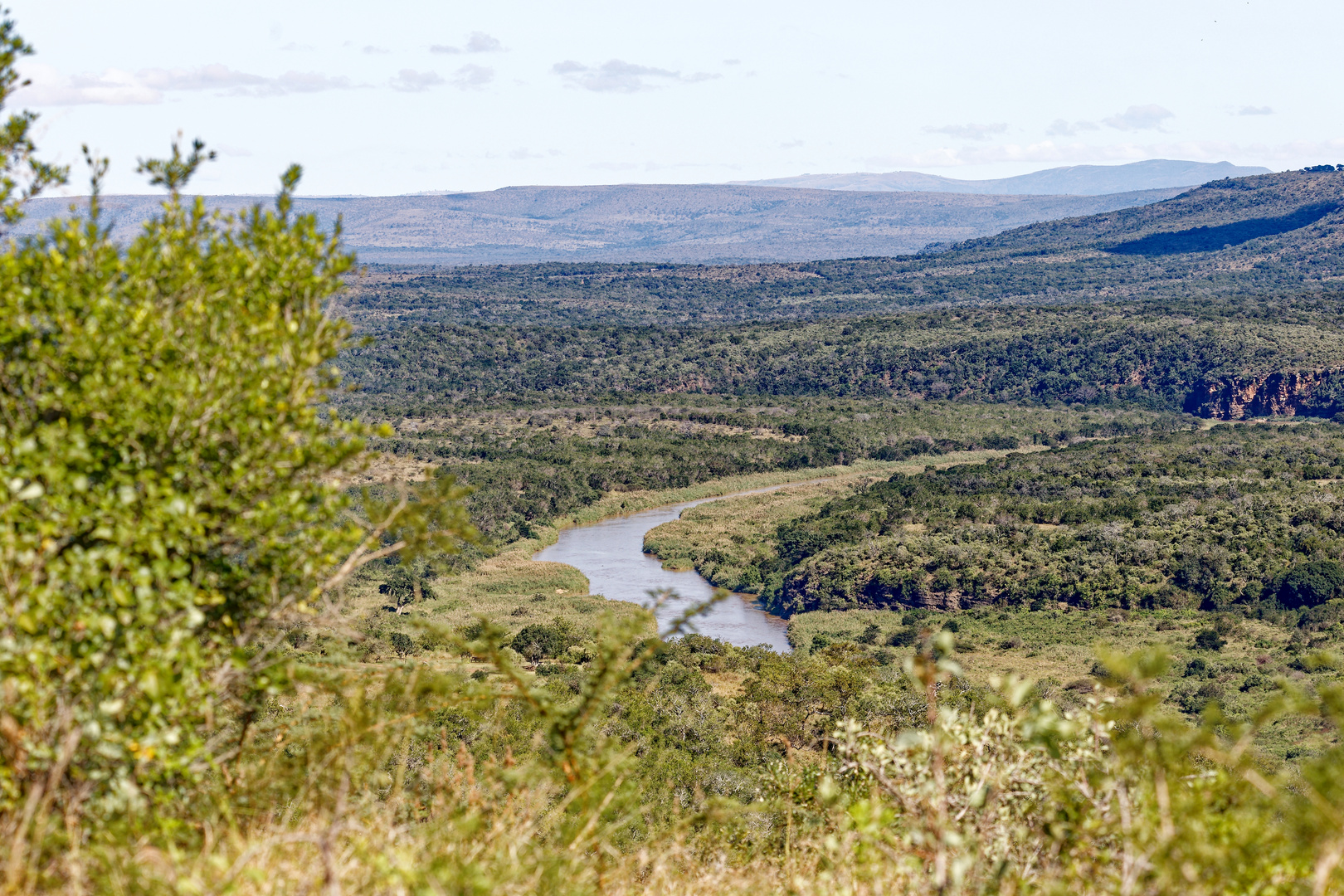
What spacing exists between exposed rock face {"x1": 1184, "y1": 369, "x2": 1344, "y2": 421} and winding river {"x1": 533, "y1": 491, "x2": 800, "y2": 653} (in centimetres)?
4066

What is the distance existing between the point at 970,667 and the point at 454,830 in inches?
1071

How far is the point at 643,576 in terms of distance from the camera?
44.0m

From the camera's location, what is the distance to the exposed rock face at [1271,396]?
7438 cm

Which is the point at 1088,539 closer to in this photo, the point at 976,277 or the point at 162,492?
the point at 162,492

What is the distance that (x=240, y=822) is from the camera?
17.2ft

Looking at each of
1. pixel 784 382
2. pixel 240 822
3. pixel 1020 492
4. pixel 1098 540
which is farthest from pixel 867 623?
pixel 784 382

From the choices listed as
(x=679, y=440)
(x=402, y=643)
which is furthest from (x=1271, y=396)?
(x=402, y=643)

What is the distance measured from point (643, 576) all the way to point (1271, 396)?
53.2 meters

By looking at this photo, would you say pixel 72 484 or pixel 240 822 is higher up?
pixel 72 484

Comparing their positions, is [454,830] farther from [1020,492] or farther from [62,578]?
[1020,492]

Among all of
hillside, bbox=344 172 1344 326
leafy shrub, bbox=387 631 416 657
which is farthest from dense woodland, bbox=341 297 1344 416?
leafy shrub, bbox=387 631 416 657

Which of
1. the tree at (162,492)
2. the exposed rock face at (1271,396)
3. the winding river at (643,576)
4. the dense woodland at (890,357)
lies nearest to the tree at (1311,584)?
the winding river at (643,576)

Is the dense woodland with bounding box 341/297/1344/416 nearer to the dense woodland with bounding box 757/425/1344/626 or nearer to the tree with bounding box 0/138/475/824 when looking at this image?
the dense woodland with bounding box 757/425/1344/626

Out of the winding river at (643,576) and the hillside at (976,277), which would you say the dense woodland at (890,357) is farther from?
the winding river at (643,576)
